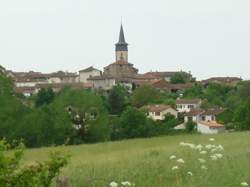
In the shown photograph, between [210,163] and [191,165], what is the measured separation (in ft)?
1.24

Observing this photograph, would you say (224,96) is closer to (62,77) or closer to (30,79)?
(30,79)

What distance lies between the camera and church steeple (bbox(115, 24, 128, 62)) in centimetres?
18800

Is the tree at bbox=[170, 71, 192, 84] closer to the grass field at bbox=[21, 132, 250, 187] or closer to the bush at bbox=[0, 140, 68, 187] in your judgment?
the grass field at bbox=[21, 132, 250, 187]

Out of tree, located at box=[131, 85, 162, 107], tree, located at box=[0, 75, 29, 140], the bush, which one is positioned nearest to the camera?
the bush

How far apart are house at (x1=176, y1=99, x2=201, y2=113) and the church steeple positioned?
7708 centimetres

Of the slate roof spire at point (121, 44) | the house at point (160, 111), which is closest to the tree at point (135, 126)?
the house at point (160, 111)

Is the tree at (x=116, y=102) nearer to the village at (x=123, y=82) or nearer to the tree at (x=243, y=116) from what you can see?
the village at (x=123, y=82)

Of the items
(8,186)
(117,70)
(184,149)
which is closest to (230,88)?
(117,70)

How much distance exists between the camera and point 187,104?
4208 inches

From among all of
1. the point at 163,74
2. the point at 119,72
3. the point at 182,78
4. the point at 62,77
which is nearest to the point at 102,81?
the point at 119,72

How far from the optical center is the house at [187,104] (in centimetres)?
10364

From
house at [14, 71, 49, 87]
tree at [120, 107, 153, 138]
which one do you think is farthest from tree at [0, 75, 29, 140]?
house at [14, 71, 49, 87]

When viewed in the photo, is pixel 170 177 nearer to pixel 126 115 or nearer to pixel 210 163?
pixel 210 163

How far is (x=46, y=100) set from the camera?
92375 millimetres
